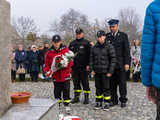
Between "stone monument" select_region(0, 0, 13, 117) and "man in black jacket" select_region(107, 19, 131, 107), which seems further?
"man in black jacket" select_region(107, 19, 131, 107)

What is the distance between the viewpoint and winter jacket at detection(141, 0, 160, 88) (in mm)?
2182

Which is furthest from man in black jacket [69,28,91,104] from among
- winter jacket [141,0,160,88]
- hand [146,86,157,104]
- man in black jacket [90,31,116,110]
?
winter jacket [141,0,160,88]

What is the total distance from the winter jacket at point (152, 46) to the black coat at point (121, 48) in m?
3.56

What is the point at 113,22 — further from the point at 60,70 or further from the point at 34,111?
the point at 34,111

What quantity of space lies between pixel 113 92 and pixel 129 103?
71cm

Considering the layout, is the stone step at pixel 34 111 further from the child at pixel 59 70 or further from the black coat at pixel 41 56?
the black coat at pixel 41 56

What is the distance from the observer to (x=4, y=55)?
3295mm

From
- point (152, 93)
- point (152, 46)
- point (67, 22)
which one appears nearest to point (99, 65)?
point (152, 93)

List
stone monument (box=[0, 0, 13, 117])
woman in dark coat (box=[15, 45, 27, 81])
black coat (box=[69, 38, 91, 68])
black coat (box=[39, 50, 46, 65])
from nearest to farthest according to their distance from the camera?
1. stone monument (box=[0, 0, 13, 117])
2. black coat (box=[69, 38, 91, 68])
3. woman in dark coat (box=[15, 45, 27, 81])
4. black coat (box=[39, 50, 46, 65])

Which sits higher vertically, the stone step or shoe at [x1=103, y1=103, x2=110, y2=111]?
the stone step

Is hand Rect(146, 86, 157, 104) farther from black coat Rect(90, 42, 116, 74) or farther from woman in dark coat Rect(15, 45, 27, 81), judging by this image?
woman in dark coat Rect(15, 45, 27, 81)

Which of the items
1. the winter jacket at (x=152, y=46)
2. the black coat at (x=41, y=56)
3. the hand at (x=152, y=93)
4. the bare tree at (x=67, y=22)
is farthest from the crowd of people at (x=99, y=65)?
the bare tree at (x=67, y=22)

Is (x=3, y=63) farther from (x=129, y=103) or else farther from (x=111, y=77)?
(x=129, y=103)

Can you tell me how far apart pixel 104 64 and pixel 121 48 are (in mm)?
629
